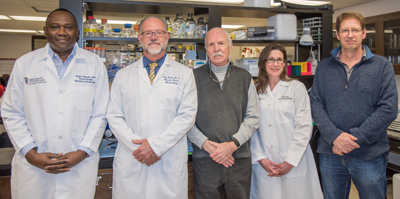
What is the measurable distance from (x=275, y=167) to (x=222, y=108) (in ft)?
1.96

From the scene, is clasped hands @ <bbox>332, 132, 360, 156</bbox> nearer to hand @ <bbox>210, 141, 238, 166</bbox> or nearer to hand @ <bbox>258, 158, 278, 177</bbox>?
hand @ <bbox>258, 158, 278, 177</bbox>

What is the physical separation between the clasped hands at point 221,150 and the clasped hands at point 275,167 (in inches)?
12.0

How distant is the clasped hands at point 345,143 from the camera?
1831mm

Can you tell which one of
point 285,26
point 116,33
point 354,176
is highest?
point 285,26

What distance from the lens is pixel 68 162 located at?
1.62m

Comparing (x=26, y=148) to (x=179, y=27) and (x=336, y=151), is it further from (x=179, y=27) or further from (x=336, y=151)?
(x=336, y=151)

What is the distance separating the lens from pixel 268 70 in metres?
2.11

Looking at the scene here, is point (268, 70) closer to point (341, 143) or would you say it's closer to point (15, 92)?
point (341, 143)

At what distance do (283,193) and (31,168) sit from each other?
1.70 m

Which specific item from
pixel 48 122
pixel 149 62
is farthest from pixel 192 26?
pixel 48 122

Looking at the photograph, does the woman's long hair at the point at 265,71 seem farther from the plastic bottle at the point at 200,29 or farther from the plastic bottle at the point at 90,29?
the plastic bottle at the point at 90,29

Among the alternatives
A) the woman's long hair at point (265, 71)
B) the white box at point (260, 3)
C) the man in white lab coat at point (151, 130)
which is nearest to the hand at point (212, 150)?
the man in white lab coat at point (151, 130)

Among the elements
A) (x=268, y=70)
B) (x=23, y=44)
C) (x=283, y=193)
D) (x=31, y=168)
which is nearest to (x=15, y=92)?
(x=31, y=168)

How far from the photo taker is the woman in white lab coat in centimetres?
199
